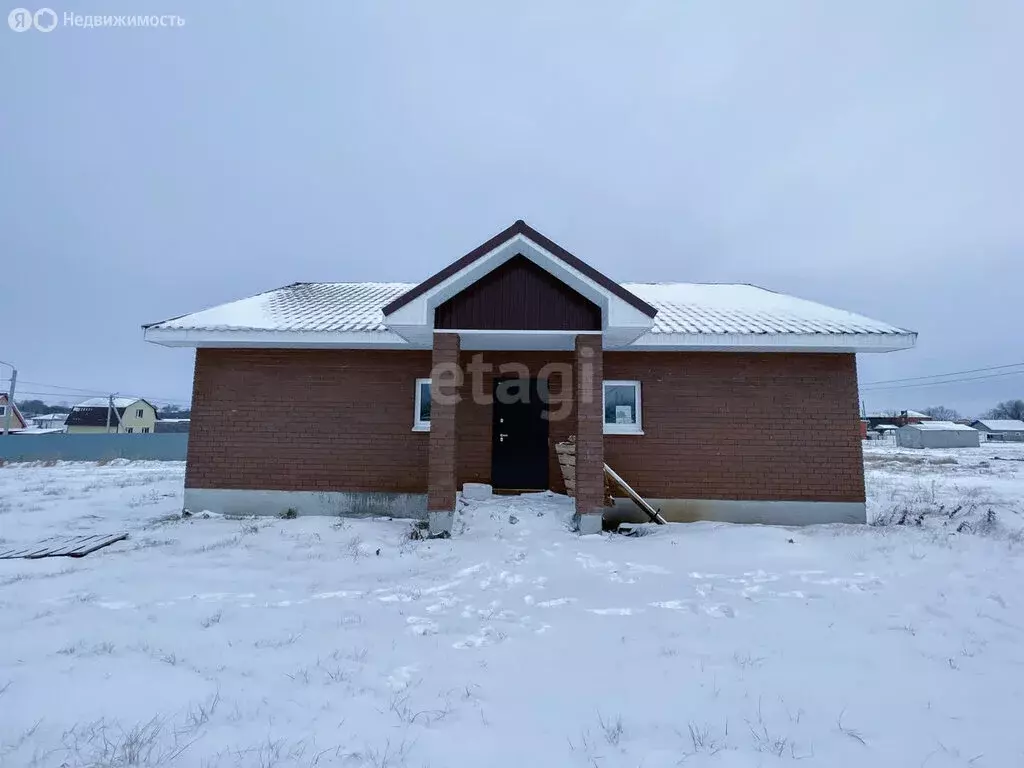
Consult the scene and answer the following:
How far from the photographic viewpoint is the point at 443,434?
7.60 metres

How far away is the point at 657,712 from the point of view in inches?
116

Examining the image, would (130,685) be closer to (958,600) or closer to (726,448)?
(958,600)

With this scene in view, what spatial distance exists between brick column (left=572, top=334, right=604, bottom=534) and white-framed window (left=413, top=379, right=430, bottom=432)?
9.90 feet

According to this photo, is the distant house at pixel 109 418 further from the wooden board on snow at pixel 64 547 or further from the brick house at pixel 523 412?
the wooden board on snow at pixel 64 547

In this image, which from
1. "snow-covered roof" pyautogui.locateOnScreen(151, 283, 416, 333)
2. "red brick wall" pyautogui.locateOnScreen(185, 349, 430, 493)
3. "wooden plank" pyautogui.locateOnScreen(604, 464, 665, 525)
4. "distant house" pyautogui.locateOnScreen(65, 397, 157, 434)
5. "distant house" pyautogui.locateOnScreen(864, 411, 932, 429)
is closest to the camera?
"wooden plank" pyautogui.locateOnScreen(604, 464, 665, 525)

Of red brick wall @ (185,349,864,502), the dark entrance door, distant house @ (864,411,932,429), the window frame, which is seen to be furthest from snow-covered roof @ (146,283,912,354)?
distant house @ (864,411,932,429)

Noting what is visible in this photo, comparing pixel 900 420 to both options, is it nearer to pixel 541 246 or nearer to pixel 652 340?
pixel 652 340

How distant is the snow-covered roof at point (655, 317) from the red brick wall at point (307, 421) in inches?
25.8

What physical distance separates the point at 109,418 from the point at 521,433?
2185 inches

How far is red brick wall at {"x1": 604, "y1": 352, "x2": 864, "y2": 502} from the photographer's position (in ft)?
28.8

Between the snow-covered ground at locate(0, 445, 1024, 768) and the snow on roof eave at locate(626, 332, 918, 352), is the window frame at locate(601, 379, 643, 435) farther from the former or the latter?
the snow-covered ground at locate(0, 445, 1024, 768)

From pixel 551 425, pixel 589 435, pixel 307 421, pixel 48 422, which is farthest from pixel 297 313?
pixel 48 422

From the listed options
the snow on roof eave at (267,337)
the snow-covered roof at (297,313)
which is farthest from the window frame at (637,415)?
the snow-covered roof at (297,313)

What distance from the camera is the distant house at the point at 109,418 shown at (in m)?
51.4
